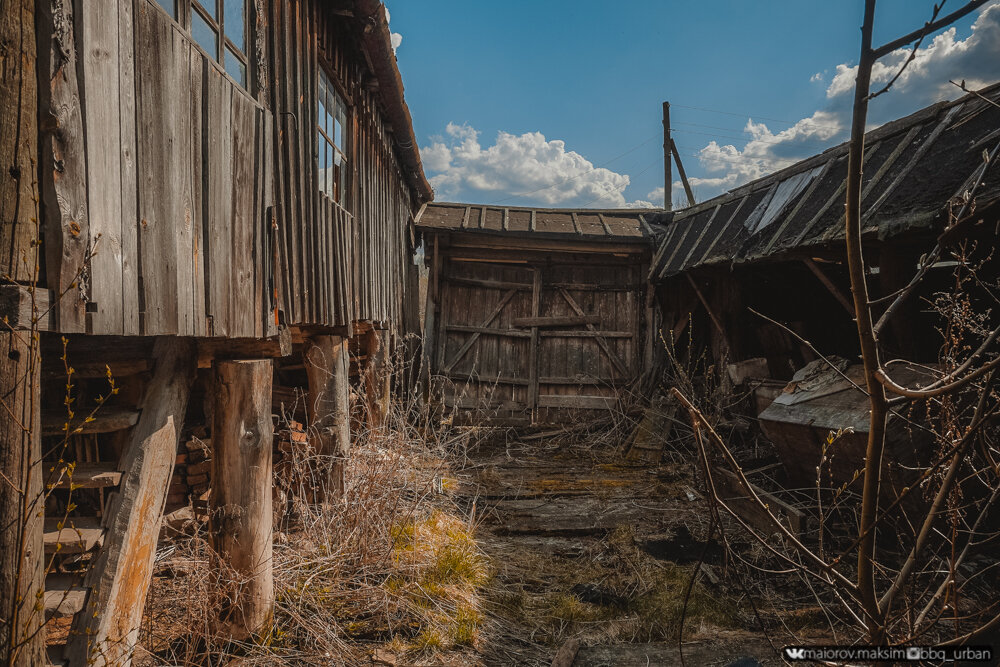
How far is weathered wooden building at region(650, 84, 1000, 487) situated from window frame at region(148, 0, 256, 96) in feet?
9.76

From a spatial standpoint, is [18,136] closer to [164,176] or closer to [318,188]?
[164,176]

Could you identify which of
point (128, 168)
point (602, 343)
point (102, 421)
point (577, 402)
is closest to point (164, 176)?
point (128, 168)

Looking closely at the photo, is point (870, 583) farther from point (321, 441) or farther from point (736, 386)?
point (736, 386)

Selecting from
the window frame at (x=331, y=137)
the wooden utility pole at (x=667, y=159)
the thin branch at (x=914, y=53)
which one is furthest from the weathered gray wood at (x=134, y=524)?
the wooden utility pole at (x=667, y=159)

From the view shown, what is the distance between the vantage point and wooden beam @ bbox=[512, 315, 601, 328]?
8.90 metres

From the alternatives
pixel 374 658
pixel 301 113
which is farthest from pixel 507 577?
pixel 301 113

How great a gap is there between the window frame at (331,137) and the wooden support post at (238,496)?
1.65 metres

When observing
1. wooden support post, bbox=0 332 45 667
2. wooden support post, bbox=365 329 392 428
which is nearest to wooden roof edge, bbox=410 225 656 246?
wooden support post, bbox=365 329 392 428

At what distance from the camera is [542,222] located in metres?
9.08

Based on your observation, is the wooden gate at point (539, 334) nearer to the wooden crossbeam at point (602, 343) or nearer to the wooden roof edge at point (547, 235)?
the wooden crossbeam at point (602, 343)

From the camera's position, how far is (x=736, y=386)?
21.8ft

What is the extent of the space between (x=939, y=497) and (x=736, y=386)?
19.1ft

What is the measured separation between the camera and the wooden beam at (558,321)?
29.2 feet

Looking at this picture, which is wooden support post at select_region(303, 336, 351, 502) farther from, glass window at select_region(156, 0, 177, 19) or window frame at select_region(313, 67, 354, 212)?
glass window at select_region(156, 0, 177, 19)
